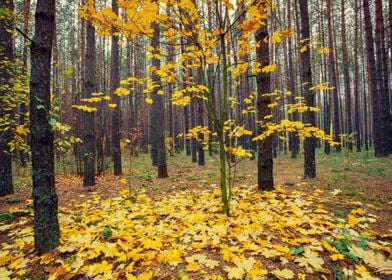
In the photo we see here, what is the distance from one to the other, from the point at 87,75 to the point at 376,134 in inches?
495

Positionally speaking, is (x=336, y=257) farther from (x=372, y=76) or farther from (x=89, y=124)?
(x=372, y=76)

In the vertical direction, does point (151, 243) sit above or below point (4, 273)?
above

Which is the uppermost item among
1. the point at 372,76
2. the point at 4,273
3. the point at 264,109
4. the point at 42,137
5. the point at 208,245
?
the point at 372,76

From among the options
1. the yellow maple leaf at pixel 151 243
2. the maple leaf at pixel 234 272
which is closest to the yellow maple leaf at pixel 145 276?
the yellow maple leaf at pixel 151 243

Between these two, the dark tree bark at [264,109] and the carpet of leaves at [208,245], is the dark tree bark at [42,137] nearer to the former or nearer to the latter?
the carpet of leaves at [208,245]

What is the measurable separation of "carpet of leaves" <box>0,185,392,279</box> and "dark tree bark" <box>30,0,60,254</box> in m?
0.32

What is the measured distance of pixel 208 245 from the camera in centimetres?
315

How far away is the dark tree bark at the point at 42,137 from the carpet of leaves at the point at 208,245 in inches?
12.7

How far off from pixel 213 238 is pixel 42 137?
250cm

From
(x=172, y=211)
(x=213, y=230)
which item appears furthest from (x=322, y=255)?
(x=172, y=211)

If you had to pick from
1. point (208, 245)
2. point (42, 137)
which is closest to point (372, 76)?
point (208, 245)

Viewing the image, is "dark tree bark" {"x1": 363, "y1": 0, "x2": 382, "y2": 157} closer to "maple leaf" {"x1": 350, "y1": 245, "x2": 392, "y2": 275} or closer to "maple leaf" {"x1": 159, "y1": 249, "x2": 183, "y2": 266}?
"maple leaf" {"x1": 350, "y1": 245, "x2": 392, "y2": 275}

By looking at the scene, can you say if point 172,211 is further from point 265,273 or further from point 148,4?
point 148,4

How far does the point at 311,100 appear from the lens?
678 centimetres
